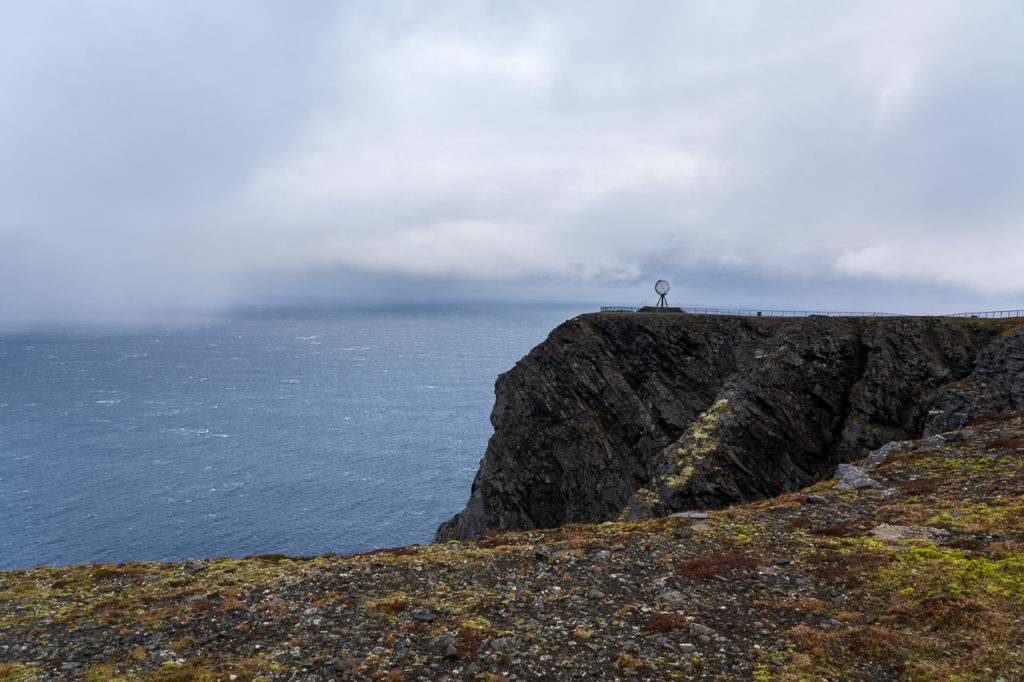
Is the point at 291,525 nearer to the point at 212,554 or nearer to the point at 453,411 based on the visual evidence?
the point at 212,554

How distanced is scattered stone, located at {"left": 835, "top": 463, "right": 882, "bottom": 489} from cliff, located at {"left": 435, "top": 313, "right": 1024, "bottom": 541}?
1726 cm

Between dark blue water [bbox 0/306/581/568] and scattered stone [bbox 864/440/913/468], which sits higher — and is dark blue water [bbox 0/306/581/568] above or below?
below

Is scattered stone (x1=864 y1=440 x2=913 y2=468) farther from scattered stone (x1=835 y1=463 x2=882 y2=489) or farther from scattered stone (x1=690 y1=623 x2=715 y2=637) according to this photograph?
scattered stone (x1=690 y1=623 x2=715 y2=637)

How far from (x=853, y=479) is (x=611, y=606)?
1757cm

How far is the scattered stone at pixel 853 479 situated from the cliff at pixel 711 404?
1726 cm

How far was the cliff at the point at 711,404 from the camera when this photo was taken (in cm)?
4297

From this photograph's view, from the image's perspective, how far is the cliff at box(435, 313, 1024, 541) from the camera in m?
43.0

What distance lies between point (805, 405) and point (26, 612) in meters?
57.3

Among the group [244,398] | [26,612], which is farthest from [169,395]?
[26,612]

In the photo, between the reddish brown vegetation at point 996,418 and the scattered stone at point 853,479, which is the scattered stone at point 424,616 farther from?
the reddish brown vegetation at point 996,418

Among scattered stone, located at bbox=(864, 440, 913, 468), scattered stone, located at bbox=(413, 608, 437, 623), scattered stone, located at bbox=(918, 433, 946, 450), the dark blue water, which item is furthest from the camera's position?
the dark blue water

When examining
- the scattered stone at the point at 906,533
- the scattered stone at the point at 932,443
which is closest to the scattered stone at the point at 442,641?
the scattered stone at the point at 906,533

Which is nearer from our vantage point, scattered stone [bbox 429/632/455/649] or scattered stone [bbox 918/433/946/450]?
scattered stone [bbox 429/632/455/649]

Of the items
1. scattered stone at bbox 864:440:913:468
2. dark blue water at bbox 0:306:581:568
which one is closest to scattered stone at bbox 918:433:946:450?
scattered stone at bbox 864:440:913:468
